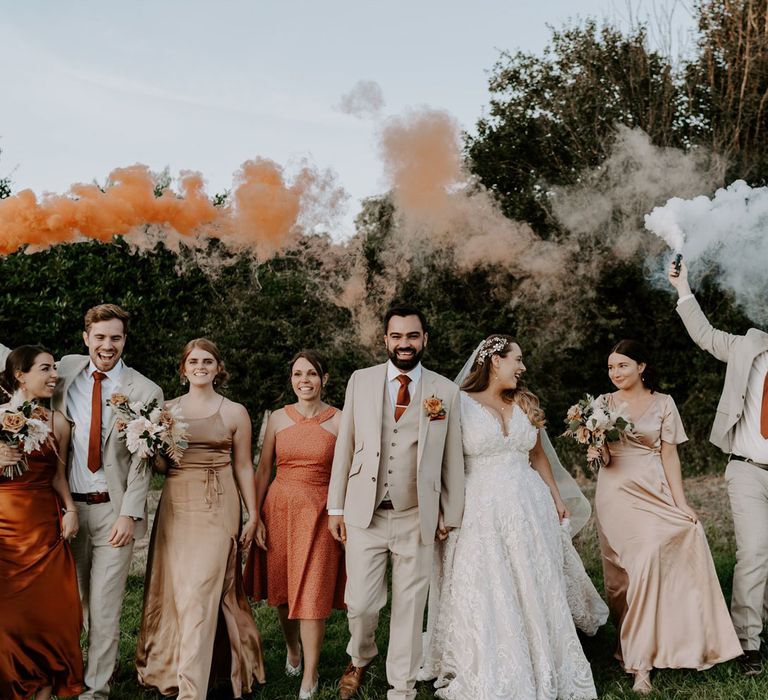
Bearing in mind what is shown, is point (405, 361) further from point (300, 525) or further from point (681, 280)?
point (681, 280)

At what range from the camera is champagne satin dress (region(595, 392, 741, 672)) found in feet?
17.9

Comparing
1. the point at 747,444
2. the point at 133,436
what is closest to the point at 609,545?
the point at 747,444

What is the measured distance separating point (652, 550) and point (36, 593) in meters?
4.09

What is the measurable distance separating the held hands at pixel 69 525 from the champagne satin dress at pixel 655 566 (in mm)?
3739

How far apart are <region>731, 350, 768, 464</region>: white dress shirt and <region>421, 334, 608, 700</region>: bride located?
1.45 metres

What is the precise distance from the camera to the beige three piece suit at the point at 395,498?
527 centimetres

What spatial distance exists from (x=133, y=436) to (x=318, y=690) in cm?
218

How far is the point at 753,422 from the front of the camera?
19.7 ft

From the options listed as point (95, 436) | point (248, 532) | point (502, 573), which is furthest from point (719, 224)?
point (95, 436)

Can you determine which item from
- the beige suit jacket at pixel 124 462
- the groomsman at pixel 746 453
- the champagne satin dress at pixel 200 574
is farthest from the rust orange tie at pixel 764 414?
the beige suit jacket at pixel 124 462

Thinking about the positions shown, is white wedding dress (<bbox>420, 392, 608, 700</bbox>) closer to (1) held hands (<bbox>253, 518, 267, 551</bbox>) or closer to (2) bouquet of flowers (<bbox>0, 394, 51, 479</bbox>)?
(1) held hands (<bbox>253, 518, 267, 551</bbox>)

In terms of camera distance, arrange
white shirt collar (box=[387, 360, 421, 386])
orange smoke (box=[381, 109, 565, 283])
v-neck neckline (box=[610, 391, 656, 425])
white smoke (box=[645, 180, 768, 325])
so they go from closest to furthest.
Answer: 1. white shirt collar (box=[387, 360, 421, 386])
2. v-neck neckline (box=[610, 391, 656, 425])
3. white smoke (box=[645, 180, 768, 325])
4. orange smoke (box=[381, 109, 565, 283])

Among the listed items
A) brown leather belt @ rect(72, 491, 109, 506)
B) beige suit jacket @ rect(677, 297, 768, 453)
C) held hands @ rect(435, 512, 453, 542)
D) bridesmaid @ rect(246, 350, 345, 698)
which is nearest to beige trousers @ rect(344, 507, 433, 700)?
held hands @ rect(435, 512, 453, 542)

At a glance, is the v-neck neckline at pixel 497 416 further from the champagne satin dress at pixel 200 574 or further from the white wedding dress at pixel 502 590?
the champagne satin dress at pixel 200 574
